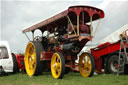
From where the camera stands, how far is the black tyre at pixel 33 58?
27.0 feet

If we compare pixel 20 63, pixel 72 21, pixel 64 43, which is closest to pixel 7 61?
pixel 20 63

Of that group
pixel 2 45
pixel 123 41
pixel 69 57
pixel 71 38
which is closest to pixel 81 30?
pixel 71 38

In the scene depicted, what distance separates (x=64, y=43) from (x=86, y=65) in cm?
119

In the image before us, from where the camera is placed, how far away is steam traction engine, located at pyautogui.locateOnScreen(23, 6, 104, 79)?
22.9 ft

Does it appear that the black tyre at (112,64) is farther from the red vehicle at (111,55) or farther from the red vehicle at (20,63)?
the red vehicle at (20,63)

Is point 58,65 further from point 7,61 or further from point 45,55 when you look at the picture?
point 7,61

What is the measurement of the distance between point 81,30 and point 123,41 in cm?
226

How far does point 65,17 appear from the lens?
721 cm

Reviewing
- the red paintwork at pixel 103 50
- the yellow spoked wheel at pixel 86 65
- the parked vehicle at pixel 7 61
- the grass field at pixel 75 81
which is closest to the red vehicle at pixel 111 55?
the red paintwork at pixel 103 50

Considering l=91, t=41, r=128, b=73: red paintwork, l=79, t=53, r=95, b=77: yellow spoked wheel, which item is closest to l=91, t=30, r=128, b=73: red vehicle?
l=91, t=41, r=128, b=73: red paintwork

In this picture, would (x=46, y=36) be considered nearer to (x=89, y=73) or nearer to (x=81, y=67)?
(x=81, y=67)

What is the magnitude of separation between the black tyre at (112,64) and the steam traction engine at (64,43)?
1.57 meters

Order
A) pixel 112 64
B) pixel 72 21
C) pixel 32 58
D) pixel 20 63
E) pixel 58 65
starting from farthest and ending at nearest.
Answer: pixel 20 63 < pixel 32 58 < pixel 112 64 < pixel 72 21 < pixel 58 65

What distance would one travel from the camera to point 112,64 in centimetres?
871
